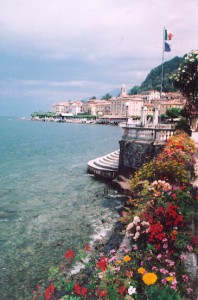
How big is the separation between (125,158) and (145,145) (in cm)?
253

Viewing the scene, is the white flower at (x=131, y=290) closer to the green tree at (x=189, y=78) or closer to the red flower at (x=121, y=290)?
the red flower at (x=121, y=290)

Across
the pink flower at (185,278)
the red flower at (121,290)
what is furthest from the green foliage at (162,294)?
the pink flower at (185,278)

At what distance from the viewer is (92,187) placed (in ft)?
70.6

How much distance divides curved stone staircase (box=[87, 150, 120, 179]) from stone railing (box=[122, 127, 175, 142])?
3.64m

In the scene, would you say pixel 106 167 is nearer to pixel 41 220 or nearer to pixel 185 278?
pixel 41 220

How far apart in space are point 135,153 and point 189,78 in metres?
11.4

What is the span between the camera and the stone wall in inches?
743

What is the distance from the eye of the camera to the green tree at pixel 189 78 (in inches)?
996

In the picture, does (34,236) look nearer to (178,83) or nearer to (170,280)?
(170,280)

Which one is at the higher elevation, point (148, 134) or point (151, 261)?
point (148, 134)

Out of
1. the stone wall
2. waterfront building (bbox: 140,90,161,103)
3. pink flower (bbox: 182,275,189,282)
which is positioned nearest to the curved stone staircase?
the stone wall

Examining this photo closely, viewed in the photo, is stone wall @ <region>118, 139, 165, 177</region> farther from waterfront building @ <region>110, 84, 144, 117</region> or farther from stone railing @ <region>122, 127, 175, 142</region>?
waterfront building @ <region>110, 84, 144, 117</region>

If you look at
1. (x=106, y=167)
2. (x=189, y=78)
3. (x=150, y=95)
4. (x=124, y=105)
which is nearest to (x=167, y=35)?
(x=189, y=78)

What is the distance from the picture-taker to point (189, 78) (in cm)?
2644
